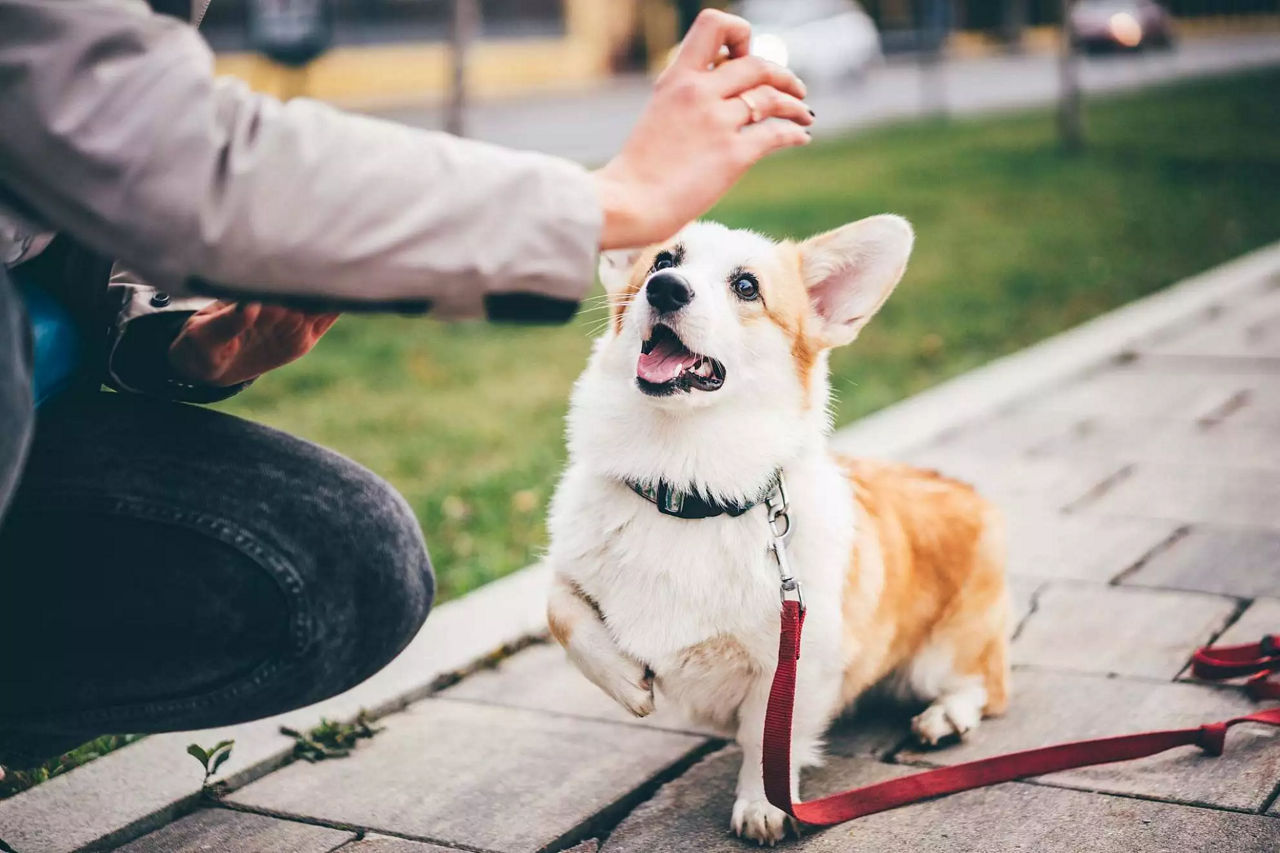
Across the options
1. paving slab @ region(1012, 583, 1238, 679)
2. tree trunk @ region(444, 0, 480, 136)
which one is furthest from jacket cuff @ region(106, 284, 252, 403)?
tree trunk @ region(444, 0, 480, 136)

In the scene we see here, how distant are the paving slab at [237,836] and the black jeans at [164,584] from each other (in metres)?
0.37

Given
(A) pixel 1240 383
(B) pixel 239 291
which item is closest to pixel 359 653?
(B) pixel 239 291

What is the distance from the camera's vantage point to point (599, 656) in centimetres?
228

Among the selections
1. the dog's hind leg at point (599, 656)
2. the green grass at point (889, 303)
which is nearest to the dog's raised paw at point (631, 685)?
the dog's hind leg at point (599, 656)

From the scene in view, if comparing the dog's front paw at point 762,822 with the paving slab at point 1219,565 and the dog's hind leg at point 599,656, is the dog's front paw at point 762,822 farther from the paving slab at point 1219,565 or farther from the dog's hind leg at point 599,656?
the paving slab at point 1219,565

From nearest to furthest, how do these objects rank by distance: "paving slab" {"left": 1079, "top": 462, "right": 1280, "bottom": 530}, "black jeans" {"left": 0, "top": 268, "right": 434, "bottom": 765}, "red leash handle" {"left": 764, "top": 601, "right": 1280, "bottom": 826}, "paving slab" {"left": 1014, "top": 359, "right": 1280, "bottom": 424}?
"black jeans" {"left": 0, "top": 268, "right": 434, "bottom": 765}
"red leash handle" {"left": 764, "top": 601, "right": 1280, "bottom": 826}
"paving slab" {"left": 1079, "top": 462, "right": 1280, "bottom": 530}
"paving slab" {"left": 1014, "top": 359, "right": 1280, "bottom": 424}

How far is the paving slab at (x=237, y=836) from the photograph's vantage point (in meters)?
2.16

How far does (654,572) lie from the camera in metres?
2.28

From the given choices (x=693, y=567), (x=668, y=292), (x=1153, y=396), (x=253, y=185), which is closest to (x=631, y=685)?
(x=693, y=567)

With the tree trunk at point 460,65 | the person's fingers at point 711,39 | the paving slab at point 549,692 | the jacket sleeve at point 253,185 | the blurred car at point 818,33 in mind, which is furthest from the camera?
the blurred car at point 818,33

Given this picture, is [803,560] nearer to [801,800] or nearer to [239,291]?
[801,800]

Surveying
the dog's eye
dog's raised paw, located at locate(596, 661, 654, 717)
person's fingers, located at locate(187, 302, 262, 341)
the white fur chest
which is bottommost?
dog's raised paw, located at locate(596, 661, 654, 717)

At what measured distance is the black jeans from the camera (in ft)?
5.76

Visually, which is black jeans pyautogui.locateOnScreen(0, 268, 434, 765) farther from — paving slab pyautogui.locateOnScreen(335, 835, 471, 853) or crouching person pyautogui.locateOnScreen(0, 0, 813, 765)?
paving slab pyautogui.locateOnScreen(335, 835, 471, 853)
